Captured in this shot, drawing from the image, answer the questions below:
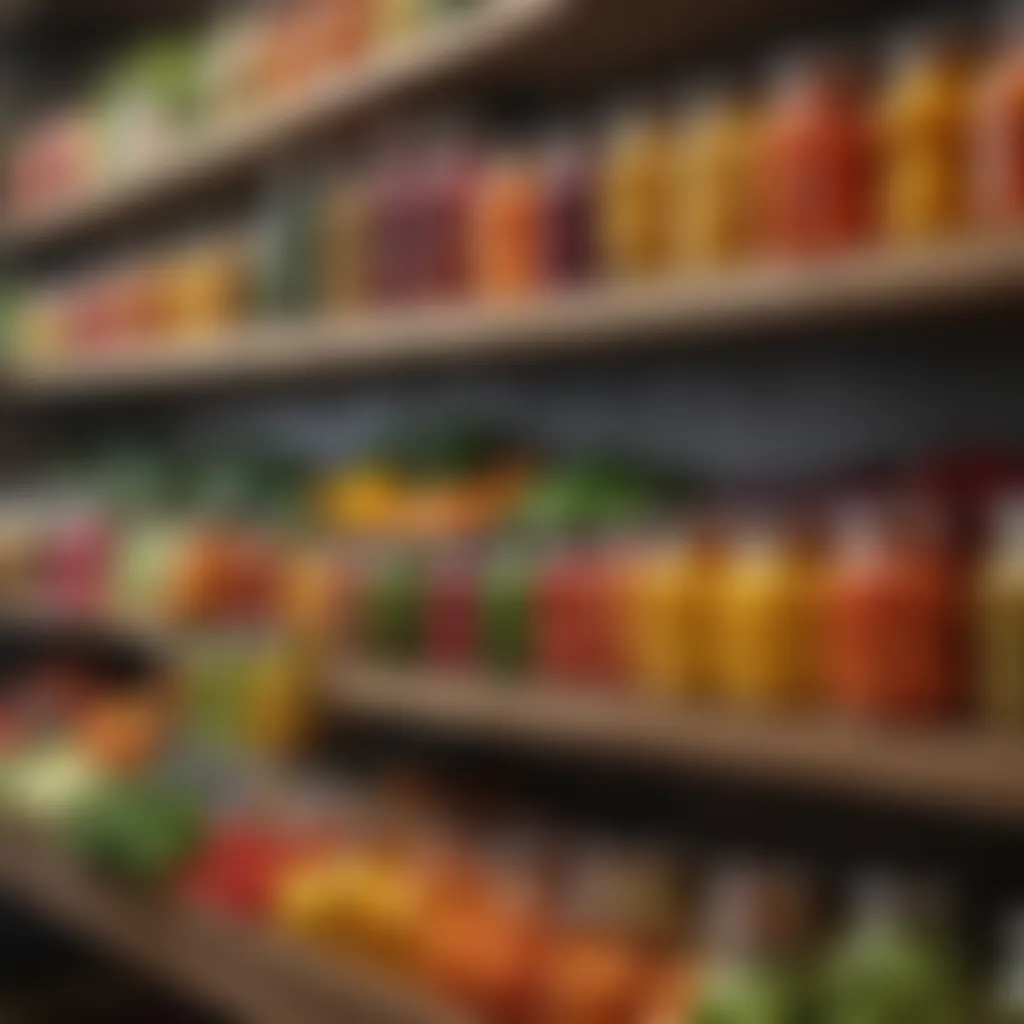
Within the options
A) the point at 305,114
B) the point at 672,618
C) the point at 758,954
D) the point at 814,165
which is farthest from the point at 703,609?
the point at 305,114

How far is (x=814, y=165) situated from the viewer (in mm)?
1555

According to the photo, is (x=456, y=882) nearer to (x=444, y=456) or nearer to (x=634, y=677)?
(x=634, y=677)

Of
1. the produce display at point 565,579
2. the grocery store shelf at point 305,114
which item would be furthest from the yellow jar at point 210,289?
the produce display at point 565,579

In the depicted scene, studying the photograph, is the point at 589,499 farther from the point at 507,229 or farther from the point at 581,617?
the point at 507,229

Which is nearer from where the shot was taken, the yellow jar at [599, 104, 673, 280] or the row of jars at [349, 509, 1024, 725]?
the row of jars at [349, 509, 1024, 725]

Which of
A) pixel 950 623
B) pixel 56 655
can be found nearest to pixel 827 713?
pixel 950 623

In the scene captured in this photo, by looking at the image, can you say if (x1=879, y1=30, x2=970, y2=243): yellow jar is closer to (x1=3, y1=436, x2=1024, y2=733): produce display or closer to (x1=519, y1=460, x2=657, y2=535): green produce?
(x1=3, y1=436, x2=1024, y2=733): produce display

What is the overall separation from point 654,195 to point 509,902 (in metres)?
0.77

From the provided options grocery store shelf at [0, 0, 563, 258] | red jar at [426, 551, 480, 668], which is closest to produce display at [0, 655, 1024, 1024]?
red jar at [426, 551, 480, 668]

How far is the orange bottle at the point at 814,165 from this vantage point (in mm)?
1539

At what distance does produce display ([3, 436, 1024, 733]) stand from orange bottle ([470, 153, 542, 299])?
25 cm

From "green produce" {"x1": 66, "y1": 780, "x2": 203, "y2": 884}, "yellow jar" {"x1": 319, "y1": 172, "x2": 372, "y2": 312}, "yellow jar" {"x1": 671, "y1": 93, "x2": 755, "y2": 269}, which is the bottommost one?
"green produce" {"x1": 66, "y1": 780, "x2": 203, "y2": 884}

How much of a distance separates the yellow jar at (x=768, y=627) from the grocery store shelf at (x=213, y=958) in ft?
1.44

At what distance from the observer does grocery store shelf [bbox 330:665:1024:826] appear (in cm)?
131
